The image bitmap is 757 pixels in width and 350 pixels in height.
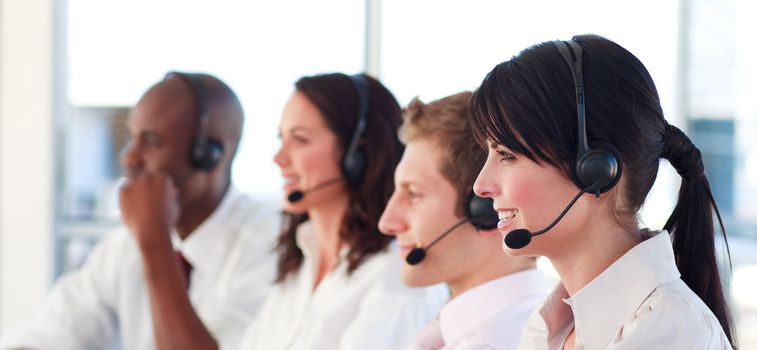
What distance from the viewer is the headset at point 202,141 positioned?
2.49m

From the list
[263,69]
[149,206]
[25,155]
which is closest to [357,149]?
[149,206]

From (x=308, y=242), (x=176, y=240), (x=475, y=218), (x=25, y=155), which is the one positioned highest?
(x=475, y=218)

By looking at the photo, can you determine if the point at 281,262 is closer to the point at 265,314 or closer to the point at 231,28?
the point at 265,314

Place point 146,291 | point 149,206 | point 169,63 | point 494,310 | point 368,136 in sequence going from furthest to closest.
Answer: point 169,63 < point 146,291 < point 149,206 < point 368,136 < point 494,310

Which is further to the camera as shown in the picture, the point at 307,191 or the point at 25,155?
the point at 25,155

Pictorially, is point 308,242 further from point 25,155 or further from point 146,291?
point 25,155

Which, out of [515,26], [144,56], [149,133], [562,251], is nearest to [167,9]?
[144,56]

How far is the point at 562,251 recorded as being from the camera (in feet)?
3.44

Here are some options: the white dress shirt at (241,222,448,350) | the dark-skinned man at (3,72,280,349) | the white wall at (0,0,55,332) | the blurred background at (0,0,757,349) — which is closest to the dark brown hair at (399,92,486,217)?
the white dress shirt at (241,222,448,350)

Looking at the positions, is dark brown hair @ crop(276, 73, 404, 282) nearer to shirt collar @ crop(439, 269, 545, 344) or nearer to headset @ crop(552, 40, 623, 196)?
shirt collar @ crop(439, 269, 545, 344)

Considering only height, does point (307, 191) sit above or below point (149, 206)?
above

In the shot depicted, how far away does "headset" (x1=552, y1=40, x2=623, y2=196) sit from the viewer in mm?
970

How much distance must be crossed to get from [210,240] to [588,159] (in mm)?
1637

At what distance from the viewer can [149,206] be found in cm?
242
